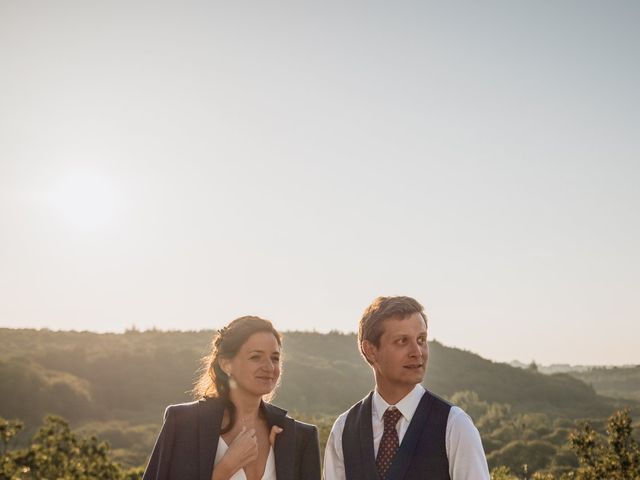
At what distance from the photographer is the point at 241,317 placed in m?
4.56

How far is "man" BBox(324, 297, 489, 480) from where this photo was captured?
3783 millimetres

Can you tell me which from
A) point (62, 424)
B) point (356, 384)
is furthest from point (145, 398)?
point (62, 424)

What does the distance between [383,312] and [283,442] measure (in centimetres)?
113

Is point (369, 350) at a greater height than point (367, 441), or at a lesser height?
greater

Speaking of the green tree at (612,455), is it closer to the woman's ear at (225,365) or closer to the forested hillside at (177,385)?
the woman's ear at (225,365)

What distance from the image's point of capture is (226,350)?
176 inches

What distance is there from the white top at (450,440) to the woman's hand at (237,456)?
509 millimetres

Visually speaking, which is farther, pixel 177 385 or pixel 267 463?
pixel 177 385

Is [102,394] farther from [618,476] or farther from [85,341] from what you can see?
[618,476]

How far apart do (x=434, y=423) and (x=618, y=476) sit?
18.1 metres

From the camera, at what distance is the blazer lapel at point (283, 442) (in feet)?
14.2

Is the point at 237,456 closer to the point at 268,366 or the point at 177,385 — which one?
the point at 268,366

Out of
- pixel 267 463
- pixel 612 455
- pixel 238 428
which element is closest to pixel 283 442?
pixel 267 463

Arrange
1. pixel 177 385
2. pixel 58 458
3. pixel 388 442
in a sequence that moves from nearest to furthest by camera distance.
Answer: pixel 388 442 → pixel 58 458 → pixel 177 385
